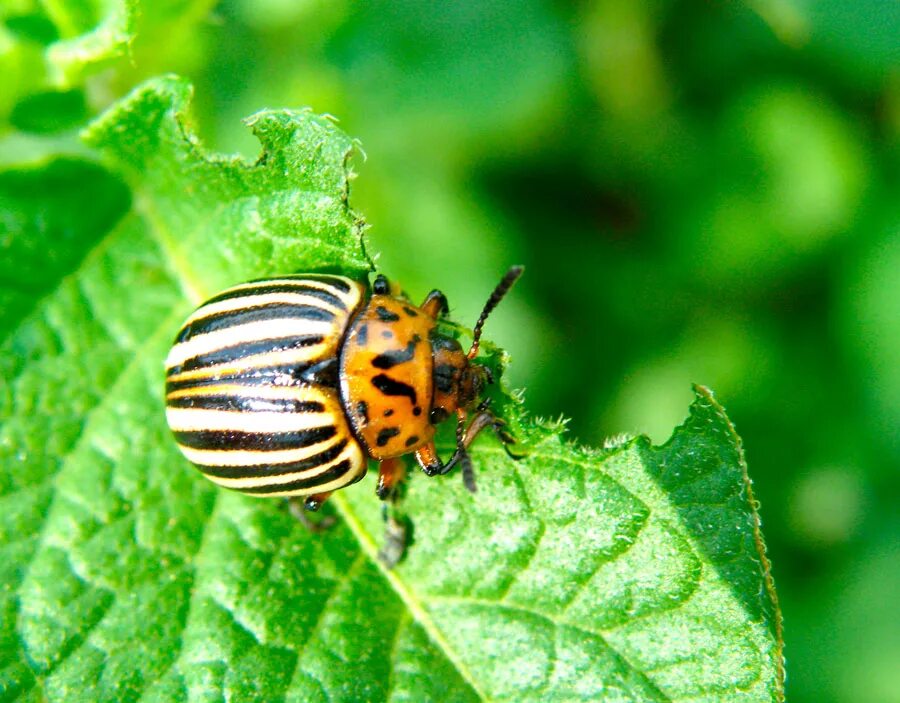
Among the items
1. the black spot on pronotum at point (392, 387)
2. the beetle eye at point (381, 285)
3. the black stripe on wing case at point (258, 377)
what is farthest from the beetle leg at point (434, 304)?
the black stripe on wing case at point (258, 377)

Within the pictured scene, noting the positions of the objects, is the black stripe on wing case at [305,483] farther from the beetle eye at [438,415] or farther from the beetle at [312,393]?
the beetle eye at [438,415]

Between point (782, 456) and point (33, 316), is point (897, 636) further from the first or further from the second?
point (33, 316)

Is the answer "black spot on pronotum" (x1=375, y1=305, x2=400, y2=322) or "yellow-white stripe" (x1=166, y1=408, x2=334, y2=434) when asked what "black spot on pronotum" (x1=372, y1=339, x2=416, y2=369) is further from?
"yellow-white stripe" (x1=166, y1=408, x2=334, y2=434)

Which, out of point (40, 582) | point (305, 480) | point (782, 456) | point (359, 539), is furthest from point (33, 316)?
point (782, 456)

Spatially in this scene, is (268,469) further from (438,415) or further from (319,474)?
(438,415)

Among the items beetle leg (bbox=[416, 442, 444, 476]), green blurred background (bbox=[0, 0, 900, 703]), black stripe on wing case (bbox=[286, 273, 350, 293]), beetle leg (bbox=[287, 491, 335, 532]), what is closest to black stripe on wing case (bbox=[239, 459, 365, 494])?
beetle leg (bbox=[287, 491, 335, 532])

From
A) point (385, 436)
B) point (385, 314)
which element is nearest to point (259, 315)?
point (385, 314)
